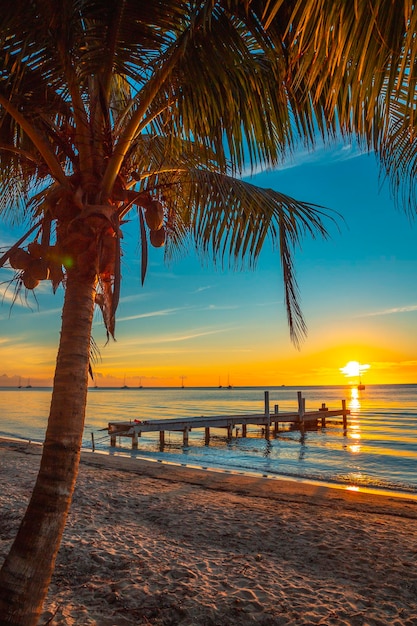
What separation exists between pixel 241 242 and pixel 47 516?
282cm

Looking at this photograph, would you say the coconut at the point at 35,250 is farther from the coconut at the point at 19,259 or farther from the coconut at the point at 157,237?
the coconut at the point at 157,237

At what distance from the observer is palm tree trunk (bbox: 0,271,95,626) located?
2.55 metres

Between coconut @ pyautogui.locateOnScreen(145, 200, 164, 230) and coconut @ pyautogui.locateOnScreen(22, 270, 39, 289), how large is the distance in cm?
102

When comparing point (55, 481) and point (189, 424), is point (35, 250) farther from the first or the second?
point (189, 424)

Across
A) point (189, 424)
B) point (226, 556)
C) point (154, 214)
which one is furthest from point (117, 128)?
point (189, 424)

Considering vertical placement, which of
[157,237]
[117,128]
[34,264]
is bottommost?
[34,264]

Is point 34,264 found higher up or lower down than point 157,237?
lower down

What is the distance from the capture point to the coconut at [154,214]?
11.4 feet

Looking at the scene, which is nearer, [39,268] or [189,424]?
[39,268]

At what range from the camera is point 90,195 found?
3.08 meters

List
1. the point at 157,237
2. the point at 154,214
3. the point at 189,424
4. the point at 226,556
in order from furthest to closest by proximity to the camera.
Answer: the point at 189,424, the point at 226,556, the point at 157,237, the point at 154,214

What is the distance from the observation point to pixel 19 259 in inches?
138

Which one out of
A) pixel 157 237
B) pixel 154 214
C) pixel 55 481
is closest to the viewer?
pixel 55 481

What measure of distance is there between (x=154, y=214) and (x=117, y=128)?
0.89 m
